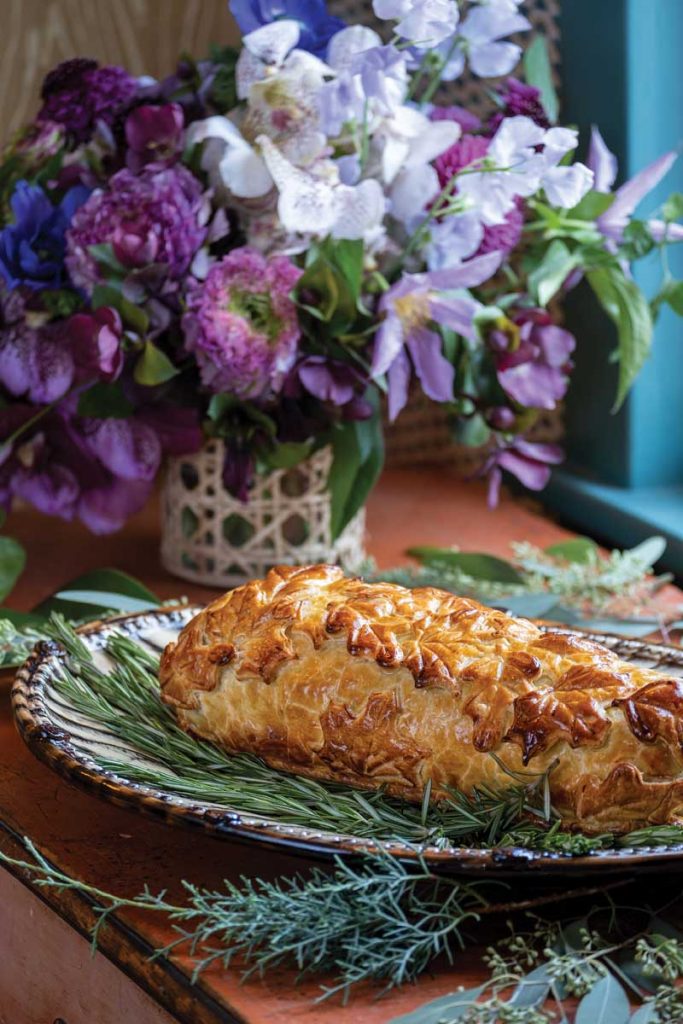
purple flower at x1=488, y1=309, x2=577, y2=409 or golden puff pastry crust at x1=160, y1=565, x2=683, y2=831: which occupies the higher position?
golden puff pastry crust at x1=160, y1=565, x2=683, y2=831

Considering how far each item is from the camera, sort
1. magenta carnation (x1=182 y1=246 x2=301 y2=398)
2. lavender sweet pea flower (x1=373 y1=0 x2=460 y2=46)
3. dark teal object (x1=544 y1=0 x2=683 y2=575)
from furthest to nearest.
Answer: dark teal object (x1=544 y1=0 x2=683 y2=575)
magenta carnation (x1=182 y1=246 x2=301 y2=398)
lavender sweet pea flower (x1=373 y1=0 x2=460 y2=46)

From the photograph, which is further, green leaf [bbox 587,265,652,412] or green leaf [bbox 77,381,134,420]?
green leaf [bbox 587,265,652,412]

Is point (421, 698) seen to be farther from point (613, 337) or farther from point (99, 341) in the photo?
point (613, 337)

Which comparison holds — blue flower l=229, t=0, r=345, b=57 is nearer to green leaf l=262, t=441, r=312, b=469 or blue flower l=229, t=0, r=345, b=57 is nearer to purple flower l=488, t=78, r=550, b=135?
purple flower l=488, t=78, r=550, b=135

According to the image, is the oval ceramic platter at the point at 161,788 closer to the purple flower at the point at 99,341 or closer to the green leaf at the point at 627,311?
the purple flower at the point at 99,341

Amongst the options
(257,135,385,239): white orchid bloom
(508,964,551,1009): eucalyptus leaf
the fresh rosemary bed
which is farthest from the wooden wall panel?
(508,964,551,1009): eucalyptus leaf

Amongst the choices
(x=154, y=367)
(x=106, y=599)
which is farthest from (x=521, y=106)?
(x=106, y=599)

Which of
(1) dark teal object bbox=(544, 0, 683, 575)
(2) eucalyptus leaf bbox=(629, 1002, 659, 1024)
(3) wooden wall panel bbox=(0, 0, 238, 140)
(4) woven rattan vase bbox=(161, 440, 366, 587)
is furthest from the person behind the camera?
(3) wooden wall panel bbox=(0, 0, 238, 140)
